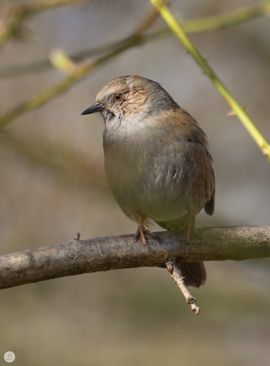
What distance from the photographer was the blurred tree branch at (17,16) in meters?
5.45

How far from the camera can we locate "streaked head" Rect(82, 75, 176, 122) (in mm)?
5863

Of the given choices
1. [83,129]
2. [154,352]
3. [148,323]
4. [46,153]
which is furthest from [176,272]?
[83,129]

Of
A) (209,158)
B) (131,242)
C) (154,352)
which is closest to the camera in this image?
(131,242)

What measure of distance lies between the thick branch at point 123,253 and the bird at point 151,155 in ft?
1.15

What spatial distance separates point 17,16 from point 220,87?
1736mm

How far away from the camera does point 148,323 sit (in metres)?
7.65

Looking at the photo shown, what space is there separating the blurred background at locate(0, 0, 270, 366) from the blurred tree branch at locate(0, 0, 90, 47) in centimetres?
6

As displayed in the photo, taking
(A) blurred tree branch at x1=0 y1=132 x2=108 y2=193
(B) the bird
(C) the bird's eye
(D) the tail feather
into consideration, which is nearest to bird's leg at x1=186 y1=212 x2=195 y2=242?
(B) the bird

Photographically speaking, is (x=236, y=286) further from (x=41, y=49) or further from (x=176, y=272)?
(x=41, y=49)

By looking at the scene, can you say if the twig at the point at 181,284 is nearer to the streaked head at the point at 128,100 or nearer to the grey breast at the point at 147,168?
the grey breast at the point at 147,168

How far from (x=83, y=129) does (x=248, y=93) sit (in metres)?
2.20

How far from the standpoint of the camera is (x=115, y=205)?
648 cm

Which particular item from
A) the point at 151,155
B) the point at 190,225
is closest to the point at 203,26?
the point at 151,155

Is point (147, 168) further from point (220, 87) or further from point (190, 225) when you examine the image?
point (220, 87)
